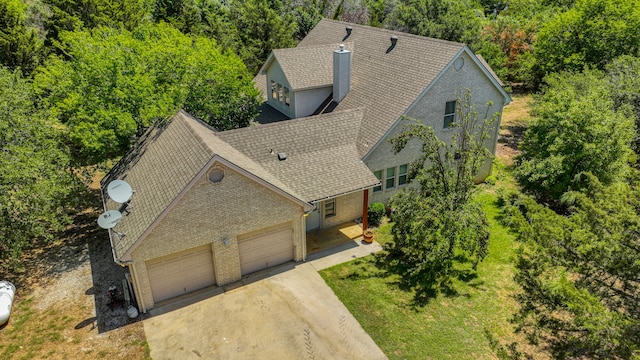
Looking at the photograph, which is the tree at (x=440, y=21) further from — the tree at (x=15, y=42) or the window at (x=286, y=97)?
the tree at (x=15, y=42)

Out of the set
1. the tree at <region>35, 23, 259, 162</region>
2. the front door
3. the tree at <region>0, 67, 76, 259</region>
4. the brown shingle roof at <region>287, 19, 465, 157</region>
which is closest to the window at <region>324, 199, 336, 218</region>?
the front door

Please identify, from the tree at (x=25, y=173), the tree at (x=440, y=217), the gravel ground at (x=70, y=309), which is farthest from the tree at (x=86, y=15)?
the tree at (x=440, y=217)

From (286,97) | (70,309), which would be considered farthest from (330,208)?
(70,309)

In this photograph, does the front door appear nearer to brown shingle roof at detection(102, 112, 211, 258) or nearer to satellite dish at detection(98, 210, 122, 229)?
brown shingle roof at detection(102, 112, 211, 258)

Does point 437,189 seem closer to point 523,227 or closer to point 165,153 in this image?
point 523,227

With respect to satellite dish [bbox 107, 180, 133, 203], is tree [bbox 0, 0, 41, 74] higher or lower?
higher

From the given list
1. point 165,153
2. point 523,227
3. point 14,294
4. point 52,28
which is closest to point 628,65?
point 523,227

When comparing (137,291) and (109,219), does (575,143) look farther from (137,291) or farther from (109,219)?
(109,219)
